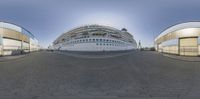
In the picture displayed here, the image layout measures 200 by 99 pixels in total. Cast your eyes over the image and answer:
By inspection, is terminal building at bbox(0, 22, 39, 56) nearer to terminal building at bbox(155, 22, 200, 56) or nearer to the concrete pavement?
the concrete pavement

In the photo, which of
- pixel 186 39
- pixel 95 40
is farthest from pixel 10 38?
pixel 186 39

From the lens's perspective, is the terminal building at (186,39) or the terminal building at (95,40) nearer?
the terminal building at (186,39)

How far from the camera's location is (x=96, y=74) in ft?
29.1

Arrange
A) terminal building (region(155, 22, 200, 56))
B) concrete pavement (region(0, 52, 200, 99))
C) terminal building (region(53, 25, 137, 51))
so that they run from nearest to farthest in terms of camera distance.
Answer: concrete pavement (region(0, 52, 200, 99))
terminal building (region(155, 22, 200, 56))
terminal building (region(53, 25, 137, 51))

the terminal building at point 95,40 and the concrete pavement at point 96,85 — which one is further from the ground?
the terminal building at point 95,40

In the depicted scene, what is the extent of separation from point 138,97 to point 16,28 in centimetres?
3118

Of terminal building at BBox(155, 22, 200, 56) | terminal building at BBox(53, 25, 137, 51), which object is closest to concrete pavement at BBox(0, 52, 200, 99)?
terminal building at BBox(155, 22, 200, 56)

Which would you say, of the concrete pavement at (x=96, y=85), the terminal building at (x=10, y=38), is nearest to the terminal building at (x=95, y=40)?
the terminal building at (x=10, y=38)

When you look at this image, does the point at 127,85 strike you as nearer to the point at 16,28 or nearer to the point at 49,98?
the point at 49,98

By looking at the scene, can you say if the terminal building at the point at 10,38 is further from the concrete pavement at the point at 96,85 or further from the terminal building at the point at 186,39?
the terminal building at the point at 186,39

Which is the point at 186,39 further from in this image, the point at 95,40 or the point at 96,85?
the point at 95,40

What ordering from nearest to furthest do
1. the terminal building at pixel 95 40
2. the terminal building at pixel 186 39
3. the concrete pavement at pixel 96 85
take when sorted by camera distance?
the concrete pavement at pixel 96 85 → the terminal building at pixel 186 39 → the terminal building at pixel 95 40

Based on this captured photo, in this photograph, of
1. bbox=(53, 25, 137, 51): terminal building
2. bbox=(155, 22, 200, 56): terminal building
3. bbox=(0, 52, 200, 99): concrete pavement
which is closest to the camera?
bbox=(0, 52, 200, 99): concrete pavement

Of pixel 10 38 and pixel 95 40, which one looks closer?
pixel 10 38
